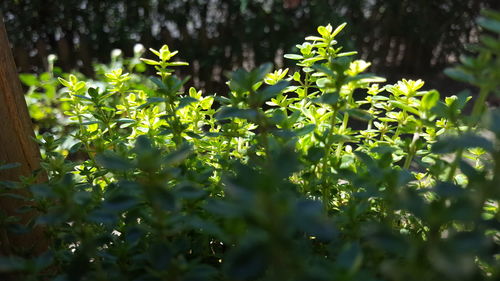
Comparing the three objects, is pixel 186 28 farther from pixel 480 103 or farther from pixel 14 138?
pixel 480 103

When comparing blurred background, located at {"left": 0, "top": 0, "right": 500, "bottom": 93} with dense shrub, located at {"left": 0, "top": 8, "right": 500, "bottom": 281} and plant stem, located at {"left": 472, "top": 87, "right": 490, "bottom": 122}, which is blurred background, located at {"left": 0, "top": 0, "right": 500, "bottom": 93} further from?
plant stem, located at {"left": 472, "top": 87, "right": 490, "bottom": 122}

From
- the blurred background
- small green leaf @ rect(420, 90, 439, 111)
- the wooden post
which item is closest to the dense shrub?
small green leaf @ rect(420, 90, 439, 111)

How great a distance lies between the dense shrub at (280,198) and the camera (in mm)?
647

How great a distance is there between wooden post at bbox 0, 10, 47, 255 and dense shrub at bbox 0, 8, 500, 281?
18 centimetres

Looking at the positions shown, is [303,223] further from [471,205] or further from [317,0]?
[317,0]

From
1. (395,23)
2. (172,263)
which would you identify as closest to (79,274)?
(172,263)

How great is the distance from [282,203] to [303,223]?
39 mm

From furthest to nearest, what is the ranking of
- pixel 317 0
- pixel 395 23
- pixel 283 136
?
1. pixel 395 23
2. pixel 317 0
3. pixel 283 136

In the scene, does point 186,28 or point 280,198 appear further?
point 186,28

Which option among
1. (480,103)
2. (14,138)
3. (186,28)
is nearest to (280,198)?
(480,103)

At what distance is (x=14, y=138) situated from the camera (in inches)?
56.6

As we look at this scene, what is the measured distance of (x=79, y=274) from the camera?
2.70 ft

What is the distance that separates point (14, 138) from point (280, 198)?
108 centimetres

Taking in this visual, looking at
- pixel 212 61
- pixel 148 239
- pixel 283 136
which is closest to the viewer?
pixel 283 136
